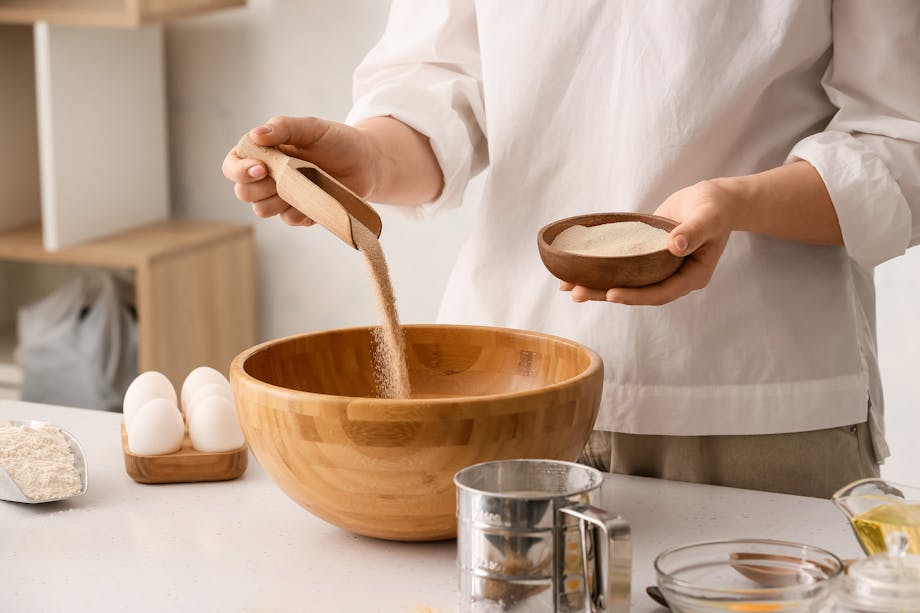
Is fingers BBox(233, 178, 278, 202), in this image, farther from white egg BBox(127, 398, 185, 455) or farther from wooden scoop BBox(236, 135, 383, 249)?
white egg BBox(127, 398, 185, 455)

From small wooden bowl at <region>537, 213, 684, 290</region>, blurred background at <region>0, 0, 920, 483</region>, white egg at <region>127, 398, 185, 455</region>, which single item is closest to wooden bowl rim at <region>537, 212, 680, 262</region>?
small wooden bowl at <region>537, 213, 684, 290</region>

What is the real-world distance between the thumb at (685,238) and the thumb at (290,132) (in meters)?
0.36

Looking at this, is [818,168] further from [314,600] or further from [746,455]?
[314,600]

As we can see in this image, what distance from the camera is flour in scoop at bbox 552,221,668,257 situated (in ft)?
3.36

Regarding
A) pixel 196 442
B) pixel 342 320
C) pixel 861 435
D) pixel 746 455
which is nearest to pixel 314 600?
pixel 196 442

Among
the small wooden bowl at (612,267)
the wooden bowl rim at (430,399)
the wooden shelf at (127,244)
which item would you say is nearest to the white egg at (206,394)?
the wooden bowl rim at (430,399)

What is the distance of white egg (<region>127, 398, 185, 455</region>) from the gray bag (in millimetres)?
1528

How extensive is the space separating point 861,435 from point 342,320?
1.69 meters

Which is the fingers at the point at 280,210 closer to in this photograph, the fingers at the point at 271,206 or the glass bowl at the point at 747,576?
the fingers at the point at 271,206

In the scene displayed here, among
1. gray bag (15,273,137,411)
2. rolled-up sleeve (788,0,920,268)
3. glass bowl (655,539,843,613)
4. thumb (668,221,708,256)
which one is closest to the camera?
glass bowl (655,539,843,613)

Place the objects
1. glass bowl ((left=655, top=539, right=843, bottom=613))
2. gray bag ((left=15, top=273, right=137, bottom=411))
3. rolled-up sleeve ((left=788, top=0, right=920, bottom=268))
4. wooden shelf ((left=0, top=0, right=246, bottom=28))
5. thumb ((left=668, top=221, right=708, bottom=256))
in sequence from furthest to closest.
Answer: gray bag ((left=15, top=273, right=137, bottom=411)) < wooden shelf ((left=0, top=0, right=246, bottom=28)) < rolled-up sleeve ((left=788, top=0, right=920, bottom=268)) < thumb ((left=668, top=221, right=708, bottom=256)) < glass bowl ((left=655, top=539, right=843, bottom=613))

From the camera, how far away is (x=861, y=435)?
46.7 inches

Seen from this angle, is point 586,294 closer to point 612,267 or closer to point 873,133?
point 612,267

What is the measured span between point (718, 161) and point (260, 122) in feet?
5.68
